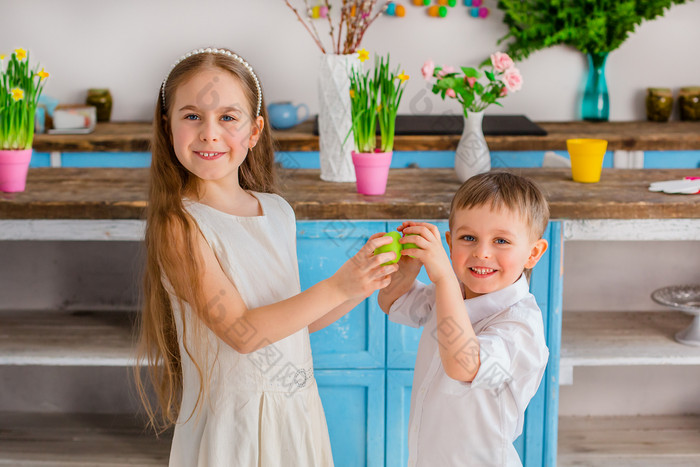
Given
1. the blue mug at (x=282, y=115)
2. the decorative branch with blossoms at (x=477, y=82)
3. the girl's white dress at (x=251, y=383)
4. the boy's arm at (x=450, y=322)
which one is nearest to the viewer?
the boy's arm at (x=450, y=322)

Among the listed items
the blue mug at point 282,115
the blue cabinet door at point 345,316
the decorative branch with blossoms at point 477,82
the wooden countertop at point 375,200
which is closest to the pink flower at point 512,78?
the decorative branch with blossoms at point 477,82

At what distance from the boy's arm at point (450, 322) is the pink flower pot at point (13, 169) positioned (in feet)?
3.92

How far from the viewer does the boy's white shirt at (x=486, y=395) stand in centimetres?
126

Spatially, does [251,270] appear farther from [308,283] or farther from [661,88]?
[661,88]

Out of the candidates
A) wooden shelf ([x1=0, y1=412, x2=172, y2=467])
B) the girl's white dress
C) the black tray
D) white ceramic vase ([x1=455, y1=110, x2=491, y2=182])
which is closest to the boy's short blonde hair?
the girl's white dress

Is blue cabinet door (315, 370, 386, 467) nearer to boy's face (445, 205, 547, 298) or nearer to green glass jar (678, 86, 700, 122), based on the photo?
boy's face (445, 205, 547, 298)

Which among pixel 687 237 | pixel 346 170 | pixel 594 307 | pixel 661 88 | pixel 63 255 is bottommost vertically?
pixel 594 307

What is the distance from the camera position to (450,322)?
118cm

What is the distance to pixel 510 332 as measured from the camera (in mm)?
1261

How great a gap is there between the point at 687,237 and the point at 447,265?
96 centimetres

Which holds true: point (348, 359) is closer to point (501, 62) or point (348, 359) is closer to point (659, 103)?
point (501, 62)

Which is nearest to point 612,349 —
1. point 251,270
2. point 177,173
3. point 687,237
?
point 687,237

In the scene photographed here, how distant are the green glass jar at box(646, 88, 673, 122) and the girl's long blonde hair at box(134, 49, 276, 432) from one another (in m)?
2.44

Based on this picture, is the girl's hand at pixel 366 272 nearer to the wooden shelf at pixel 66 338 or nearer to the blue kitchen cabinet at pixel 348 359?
the blue kitchen cabinet at pixel 348 359
